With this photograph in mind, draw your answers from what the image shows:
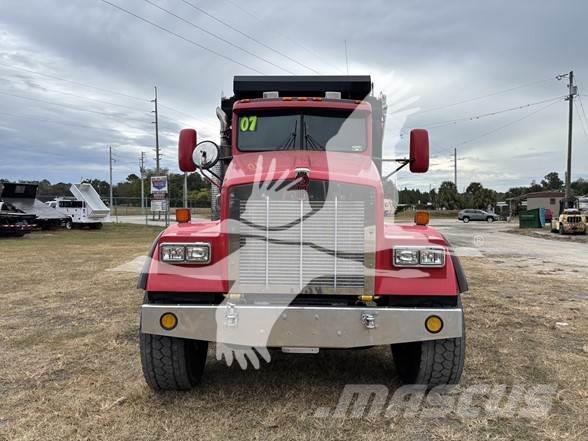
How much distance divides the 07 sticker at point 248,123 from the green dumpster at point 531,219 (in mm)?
37255

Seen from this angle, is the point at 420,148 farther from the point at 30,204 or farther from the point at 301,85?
the point at 30,204

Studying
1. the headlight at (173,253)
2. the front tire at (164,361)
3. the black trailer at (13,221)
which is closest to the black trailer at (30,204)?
the black trailer at (13,221)

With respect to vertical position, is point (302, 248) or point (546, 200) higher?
point (546, 200)

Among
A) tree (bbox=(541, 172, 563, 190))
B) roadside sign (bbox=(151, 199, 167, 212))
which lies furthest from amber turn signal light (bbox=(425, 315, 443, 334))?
tree (bbox=(541, 172, 563, 190))

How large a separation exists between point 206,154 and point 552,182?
395ft

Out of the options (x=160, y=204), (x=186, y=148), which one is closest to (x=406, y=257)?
(x=186, y=148)

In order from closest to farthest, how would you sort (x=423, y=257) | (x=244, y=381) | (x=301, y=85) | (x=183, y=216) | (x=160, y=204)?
(x=423, y=257), (x=244, y=381), (x=183, y=216), (x=301, y=85), (x=160, y=204)

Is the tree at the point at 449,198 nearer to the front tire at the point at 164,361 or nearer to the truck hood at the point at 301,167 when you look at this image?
the truck hood at the point at 301,167

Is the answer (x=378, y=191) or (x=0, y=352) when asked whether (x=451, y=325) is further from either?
(x=0, y=352)

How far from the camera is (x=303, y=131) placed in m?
4.89

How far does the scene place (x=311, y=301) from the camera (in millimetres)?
3729

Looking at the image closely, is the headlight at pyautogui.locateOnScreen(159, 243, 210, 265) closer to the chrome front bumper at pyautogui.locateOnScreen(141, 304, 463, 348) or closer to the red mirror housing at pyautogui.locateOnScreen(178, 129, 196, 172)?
the chrome front bumper at pyautogui.locateOnScreen(141, 304, 463, 348)

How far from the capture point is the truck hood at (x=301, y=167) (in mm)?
3834

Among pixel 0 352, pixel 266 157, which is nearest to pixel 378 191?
pixel 266 157
